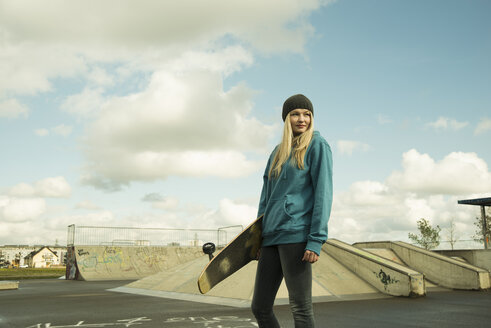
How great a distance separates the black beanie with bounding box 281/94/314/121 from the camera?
10.6 feet

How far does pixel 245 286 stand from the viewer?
10469mm

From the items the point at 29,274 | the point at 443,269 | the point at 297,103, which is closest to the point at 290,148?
the point at 297,103

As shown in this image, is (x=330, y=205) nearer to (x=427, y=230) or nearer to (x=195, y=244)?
(x=195, y=244)

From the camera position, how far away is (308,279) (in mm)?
2805

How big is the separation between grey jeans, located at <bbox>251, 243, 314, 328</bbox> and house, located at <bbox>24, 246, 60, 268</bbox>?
587ft

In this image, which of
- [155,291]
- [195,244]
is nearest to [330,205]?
[155,291]

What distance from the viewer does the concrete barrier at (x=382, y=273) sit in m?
11.3

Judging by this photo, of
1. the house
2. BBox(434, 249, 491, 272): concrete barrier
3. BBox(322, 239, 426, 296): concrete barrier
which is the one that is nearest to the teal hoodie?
BBox(322, 239, 426, 296): concrete barrier

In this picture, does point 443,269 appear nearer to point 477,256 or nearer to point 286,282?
point 477,256

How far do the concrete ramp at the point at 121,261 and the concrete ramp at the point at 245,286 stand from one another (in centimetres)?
1173

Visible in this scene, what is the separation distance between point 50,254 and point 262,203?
199 meters

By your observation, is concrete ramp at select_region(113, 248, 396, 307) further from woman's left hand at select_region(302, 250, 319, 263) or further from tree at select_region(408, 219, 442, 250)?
tree at select_region(408, 219, 442, 250)

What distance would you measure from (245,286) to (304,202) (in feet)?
26.5

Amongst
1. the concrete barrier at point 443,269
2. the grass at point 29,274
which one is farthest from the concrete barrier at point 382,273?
the grass at point 29,274
